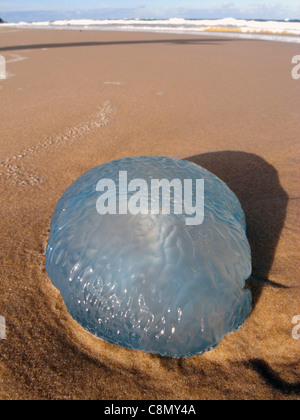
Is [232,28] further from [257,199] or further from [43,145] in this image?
[257,199]

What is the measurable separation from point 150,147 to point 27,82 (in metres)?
2.84

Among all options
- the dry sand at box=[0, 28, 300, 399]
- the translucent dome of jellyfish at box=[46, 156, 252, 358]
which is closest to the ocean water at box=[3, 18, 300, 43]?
the dry sand at box=[0, 28, 300, 399]

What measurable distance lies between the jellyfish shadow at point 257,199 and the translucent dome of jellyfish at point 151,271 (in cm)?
34

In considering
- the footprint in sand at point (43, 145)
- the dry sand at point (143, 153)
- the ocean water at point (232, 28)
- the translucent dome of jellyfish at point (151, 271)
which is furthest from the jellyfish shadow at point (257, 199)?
the ocean water at point (232, 28)

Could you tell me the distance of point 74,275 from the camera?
130 cm

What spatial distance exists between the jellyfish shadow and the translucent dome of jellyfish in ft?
1.12

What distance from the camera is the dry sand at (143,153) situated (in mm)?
1227

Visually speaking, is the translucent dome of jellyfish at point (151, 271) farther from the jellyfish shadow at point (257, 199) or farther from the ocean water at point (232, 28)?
the ocean water at point (232, 28)

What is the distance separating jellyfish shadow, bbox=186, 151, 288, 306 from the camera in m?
1.69

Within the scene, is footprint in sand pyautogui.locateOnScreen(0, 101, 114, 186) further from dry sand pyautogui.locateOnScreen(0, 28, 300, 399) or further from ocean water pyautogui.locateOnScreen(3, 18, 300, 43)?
ocean water pyautogui.locateOnScreen(3, 18, 300, 43)

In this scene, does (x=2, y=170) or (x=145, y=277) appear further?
(x=2, y=170)

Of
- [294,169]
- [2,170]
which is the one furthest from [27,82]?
[294,169]

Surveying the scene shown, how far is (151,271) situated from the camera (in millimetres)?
1202

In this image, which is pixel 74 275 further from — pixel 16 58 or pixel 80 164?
pixel 16 58
